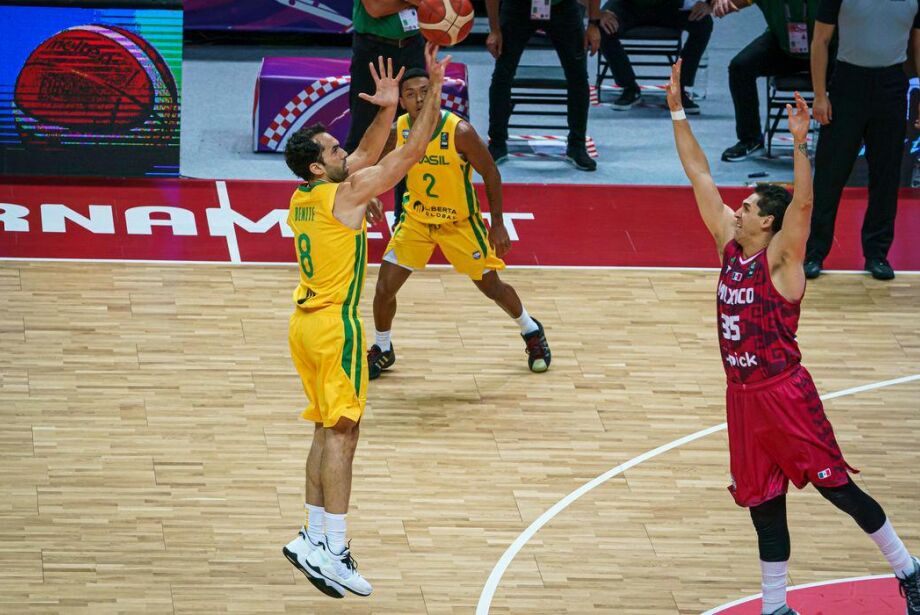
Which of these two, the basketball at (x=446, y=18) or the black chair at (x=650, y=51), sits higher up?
the basketball at (x=446, y=18)

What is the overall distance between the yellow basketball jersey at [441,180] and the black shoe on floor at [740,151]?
4886 mm

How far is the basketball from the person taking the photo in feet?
33.9

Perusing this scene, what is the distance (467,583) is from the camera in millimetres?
6656

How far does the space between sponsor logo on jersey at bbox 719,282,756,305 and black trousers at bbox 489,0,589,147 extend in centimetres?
644

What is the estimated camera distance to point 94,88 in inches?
468

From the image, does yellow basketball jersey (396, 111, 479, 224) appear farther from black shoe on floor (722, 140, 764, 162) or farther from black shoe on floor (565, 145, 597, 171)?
black shoe on floor (722, 140, 764, 162)

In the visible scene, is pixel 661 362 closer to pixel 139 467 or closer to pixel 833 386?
pixel 833 386

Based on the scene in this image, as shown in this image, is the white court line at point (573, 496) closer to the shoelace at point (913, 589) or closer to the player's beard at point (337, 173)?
the shoelace at point (913, 589)

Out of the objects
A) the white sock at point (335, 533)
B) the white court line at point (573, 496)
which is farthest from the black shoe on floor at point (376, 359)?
the white sock at point (335, 533)

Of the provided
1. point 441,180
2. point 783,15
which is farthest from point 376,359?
point 783,15

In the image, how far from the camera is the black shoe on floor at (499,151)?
41.4ft

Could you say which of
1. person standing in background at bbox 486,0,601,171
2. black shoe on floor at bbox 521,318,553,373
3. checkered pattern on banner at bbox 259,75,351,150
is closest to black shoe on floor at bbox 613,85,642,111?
person standing in background at bbox 486,0,601,171

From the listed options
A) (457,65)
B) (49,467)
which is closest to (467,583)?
(49,467)

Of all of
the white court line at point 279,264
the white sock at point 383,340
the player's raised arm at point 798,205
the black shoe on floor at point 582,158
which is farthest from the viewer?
the black shoe on floor at point 582,158
